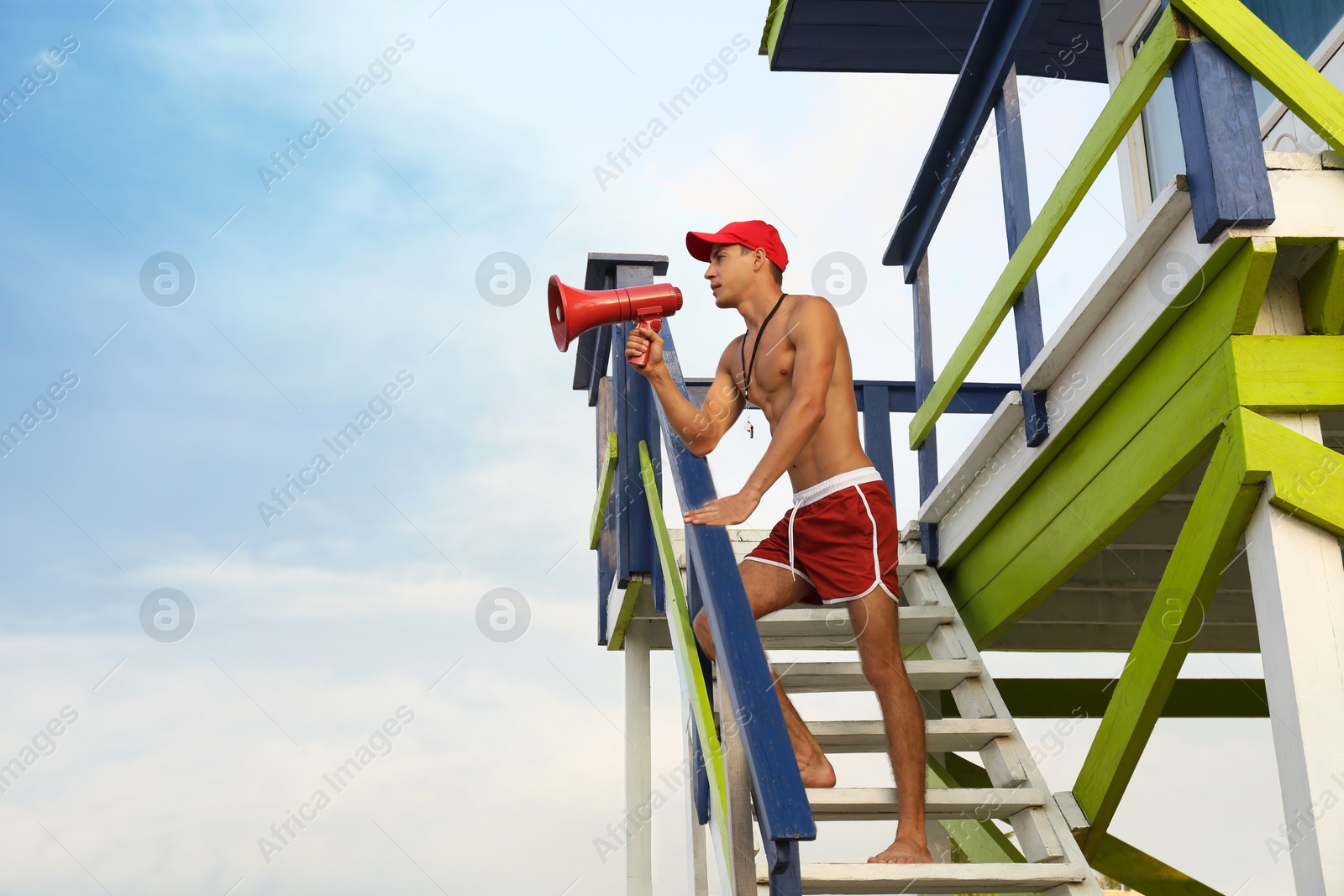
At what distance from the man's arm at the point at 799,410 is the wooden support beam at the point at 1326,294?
1.21m

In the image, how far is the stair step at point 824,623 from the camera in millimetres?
4871

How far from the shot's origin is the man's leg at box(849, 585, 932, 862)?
10.4 ft

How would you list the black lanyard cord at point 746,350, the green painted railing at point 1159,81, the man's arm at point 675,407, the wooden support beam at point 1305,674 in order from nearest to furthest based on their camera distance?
the wooden support beam at point 1305,674 → the green painted railing at point 1159,81 → the man's arm at point 675,407 → the black lanyard cord at point 746,350

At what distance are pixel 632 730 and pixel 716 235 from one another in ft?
8.01

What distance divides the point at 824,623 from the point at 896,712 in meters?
1.61

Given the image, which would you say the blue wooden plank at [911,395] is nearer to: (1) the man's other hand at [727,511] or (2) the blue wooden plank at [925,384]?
(2) the blue wooden plank at [925,384]

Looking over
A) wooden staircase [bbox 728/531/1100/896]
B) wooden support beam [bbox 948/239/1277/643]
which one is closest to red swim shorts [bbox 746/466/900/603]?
wooden staircase [bbox 728/531/1100/896]

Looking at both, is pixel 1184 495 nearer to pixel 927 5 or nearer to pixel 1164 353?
pixel 1164 353

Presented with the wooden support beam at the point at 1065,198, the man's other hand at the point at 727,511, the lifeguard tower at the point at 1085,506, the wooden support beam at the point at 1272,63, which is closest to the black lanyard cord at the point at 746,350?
the lifeguard tower at the point at 1085,506

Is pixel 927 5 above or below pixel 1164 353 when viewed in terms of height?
above

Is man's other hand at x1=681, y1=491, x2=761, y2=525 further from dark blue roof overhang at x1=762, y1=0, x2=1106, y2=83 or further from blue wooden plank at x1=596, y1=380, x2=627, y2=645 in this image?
dark blue roof overhang at x1=762, y1=0, x2=1106, y2=83

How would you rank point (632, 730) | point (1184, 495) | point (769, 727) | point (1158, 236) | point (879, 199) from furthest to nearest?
point (879, 199) → point (632, 730) → point (1184, 495) → point (1158, 236) → point (769, 727)

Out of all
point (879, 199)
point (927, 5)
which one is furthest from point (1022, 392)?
point (927, 5)

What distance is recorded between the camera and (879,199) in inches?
273
